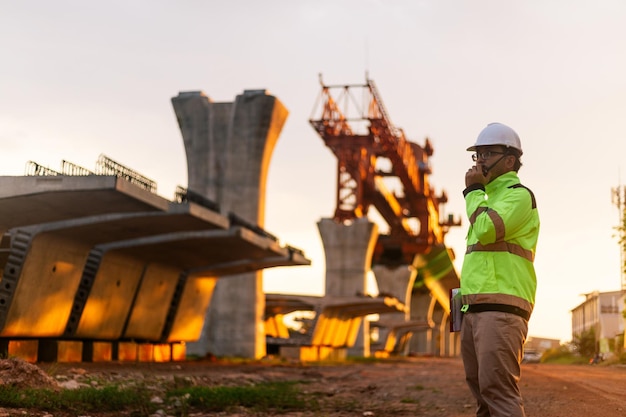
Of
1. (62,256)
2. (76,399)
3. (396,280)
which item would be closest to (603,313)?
(396,280)

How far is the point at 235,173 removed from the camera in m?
33.9

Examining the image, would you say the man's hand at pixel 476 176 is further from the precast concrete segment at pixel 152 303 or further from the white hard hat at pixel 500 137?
the precast concrete segment at pixel 152 303

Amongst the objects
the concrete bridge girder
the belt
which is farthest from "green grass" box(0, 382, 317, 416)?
the belt

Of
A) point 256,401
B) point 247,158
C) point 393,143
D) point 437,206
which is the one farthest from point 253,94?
point 437,206

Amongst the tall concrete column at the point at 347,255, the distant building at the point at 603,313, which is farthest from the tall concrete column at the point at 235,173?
the distant building at the point at 603,313

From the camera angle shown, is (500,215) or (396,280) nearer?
(500,215)

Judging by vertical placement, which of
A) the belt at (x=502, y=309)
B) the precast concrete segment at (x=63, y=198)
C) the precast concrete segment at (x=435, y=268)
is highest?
the precast concrete segment at (x=435, y=268)

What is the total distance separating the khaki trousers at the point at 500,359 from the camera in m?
5.11

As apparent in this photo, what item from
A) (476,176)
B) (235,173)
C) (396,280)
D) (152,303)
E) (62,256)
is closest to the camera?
(476,176)

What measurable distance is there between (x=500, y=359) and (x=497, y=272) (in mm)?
501

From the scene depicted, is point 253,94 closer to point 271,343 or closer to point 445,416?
point 271,343

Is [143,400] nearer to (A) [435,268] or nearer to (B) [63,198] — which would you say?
(B) [63,198]

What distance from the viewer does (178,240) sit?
76.6 ft

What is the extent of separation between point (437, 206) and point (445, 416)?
72.8 meters
